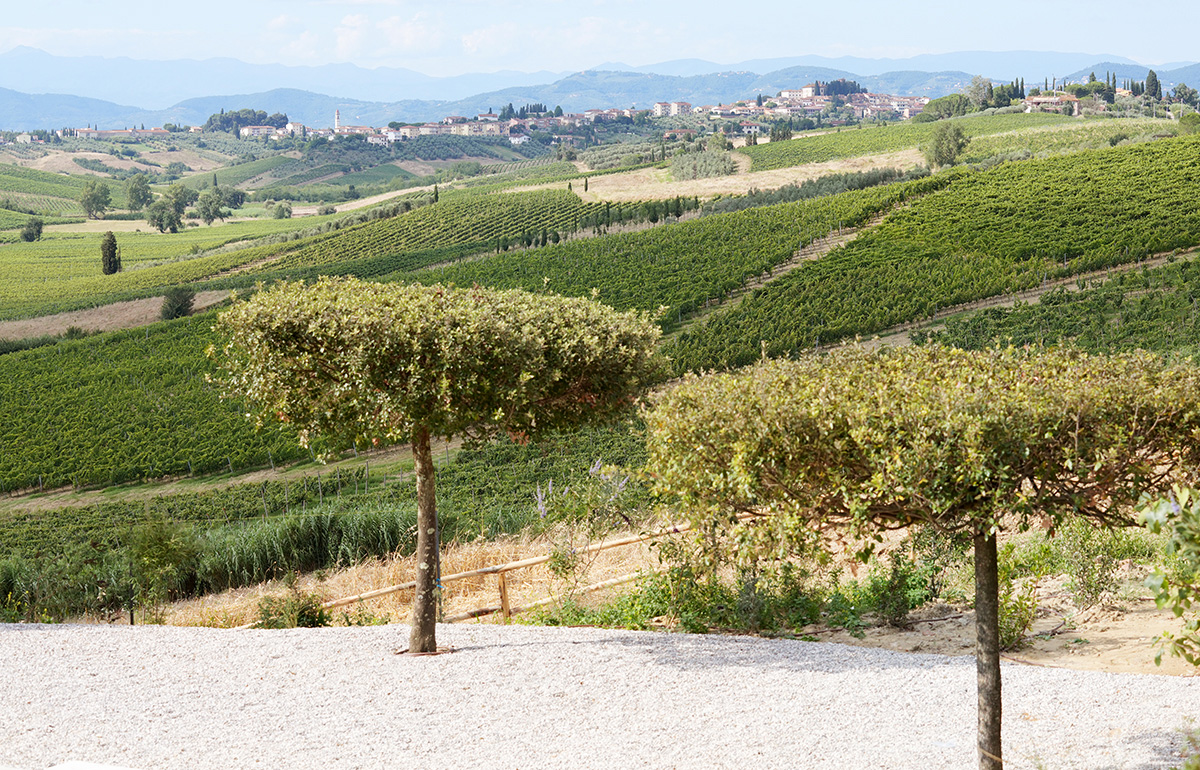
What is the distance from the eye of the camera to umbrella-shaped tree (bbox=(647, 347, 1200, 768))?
→ 208 inches

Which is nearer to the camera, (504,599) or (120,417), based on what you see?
(504,599)

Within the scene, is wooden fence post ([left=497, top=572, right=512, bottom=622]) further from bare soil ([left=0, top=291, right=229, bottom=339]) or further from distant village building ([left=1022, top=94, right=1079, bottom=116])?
distant village building ([left=1022, top=94, right=1079, bottom=116])

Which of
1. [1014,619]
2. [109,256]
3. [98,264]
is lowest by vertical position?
[1014,619]

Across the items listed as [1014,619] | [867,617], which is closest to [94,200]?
[867,617]

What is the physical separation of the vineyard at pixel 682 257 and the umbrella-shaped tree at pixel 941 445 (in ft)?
123

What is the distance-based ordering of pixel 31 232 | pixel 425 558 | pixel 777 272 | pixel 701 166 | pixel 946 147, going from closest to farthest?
pixel 425 558 → pixel 777 272 → pixel 946 147 → pixel 701 166 → pixel 31 232

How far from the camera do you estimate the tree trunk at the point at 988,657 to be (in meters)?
6.04

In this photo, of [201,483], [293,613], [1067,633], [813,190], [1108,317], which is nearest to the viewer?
[1067,633]

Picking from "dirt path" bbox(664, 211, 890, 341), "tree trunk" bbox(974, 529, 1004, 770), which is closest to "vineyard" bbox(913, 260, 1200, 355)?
"dirt path" bbox(664, 211, 890, 341)

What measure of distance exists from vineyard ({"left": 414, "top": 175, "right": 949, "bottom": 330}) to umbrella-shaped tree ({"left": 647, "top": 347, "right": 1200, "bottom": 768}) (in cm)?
3754

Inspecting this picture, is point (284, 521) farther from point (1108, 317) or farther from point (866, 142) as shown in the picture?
point (866, 142)

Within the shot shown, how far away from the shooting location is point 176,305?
6209 cm

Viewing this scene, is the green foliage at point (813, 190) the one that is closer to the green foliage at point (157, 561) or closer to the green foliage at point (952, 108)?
the green foliage at point (157, 561)

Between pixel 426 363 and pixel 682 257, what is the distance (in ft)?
147
